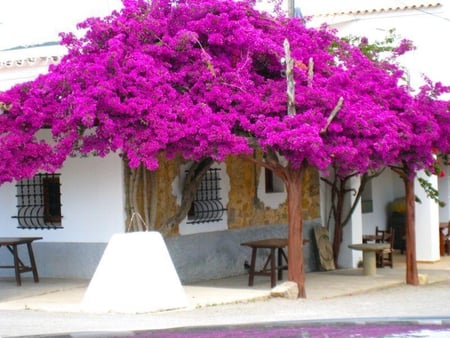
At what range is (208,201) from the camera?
17656 millimetres

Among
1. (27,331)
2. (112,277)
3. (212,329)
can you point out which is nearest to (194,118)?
(112,277)

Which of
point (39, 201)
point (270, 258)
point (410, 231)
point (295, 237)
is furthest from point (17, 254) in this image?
point (410, 231)

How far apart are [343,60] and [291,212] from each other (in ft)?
8.89

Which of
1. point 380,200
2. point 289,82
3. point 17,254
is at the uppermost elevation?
point 289,82

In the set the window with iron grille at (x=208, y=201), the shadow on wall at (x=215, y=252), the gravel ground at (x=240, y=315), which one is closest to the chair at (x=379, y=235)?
the shadow on wall at (x=215, y=252)

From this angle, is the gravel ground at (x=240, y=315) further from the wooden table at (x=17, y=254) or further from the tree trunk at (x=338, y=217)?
the tree trunk at (x=338, y=217)

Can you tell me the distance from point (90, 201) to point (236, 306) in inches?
151

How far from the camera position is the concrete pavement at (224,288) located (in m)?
13.8

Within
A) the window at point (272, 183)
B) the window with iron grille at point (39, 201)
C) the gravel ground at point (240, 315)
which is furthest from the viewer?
the window at point (272, 183)

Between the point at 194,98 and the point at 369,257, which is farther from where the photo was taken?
the point at 369,257

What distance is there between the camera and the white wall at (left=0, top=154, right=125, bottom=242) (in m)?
16.0

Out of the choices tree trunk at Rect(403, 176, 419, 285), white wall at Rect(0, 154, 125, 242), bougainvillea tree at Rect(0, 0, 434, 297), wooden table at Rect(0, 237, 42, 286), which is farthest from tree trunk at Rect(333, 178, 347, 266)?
wooden table at Rect(0, 237, 42, 286)

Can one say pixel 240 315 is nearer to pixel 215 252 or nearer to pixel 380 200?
pixel 215 252

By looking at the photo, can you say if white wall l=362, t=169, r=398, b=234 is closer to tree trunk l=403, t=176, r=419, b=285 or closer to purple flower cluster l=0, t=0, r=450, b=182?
tree trunk l=403, t=176, r=419, b=285
